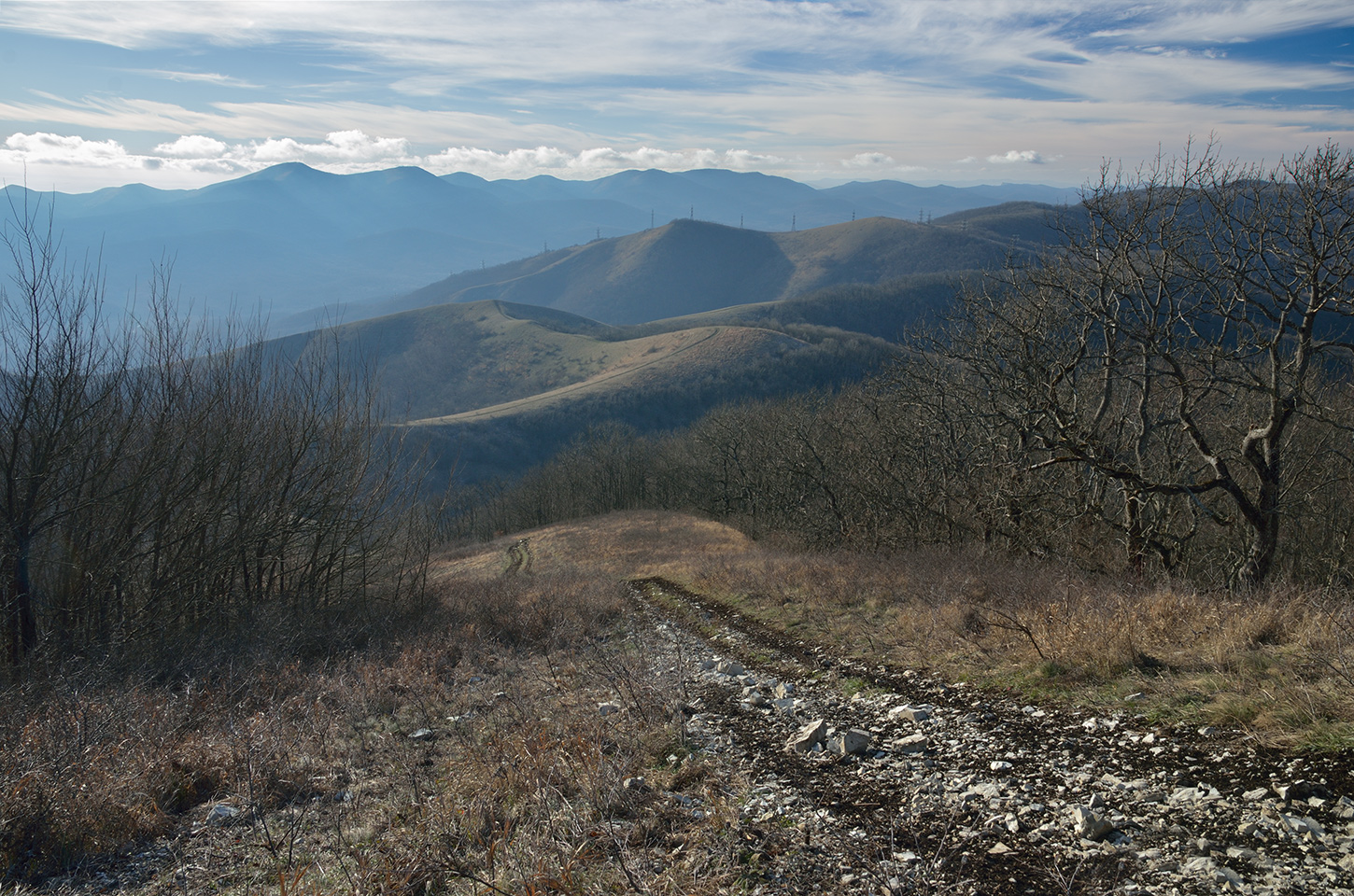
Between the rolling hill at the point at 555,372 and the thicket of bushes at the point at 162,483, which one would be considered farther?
the rolling hill at the point at 555,372

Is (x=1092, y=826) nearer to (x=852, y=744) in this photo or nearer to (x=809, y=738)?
(x=852, y=744)

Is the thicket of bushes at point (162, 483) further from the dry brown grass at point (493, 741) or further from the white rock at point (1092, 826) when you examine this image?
the white rock at point (1092, 826)

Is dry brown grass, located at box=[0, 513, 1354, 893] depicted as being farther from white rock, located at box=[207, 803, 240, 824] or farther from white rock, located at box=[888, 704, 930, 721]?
white rock, located at box=[888, 704, 930, 721]

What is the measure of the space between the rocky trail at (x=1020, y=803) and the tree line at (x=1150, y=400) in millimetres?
5267

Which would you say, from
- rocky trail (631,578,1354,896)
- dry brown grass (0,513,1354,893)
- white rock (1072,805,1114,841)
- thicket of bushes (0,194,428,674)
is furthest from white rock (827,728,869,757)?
thicket of bushes (0,194,428,674)

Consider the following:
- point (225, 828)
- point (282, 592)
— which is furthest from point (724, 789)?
point (282, 592)

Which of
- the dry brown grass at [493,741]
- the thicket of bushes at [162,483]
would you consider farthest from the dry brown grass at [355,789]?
the thicket of bushes at [162,483]

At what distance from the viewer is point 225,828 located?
4.76 metres

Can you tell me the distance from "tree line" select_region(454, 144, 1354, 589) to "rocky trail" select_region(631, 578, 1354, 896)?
5.27 m

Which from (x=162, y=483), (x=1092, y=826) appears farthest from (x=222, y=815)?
(x=162, y=483)

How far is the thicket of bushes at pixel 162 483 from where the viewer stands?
Result: 33.0ft

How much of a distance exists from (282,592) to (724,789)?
540 inches

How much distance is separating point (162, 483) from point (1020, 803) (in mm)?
13648

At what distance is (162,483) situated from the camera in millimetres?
11961
